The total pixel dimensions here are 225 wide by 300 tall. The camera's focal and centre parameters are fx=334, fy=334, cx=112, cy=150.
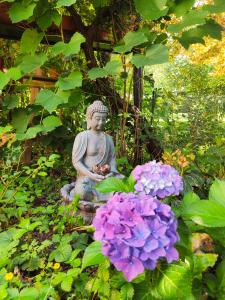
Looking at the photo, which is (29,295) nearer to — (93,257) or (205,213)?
(93,257)

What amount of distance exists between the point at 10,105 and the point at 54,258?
1.22 metres

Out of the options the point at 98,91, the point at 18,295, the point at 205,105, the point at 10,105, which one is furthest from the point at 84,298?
the point at 205,105

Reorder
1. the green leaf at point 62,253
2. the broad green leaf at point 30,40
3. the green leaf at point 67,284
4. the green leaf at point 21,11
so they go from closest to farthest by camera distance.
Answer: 1. the green leaf at point 67,284
2. the green leaf at point 62,253
3. the green leaf at point 21,11
4. the broad green leaf at point 30,40

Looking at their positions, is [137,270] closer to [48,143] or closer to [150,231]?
[150,231]

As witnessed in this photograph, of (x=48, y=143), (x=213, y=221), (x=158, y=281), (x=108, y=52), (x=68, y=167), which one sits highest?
(x=108, y=52)

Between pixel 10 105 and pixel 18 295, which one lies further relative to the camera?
pixel 10 105

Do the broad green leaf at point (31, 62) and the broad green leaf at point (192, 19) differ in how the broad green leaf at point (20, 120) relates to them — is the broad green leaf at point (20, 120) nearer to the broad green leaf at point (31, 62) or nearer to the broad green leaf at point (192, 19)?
the broad green leaf at point (31, 62)

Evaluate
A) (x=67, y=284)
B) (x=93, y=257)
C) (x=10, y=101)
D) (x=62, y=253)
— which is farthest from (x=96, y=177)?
(x=93, y=257)

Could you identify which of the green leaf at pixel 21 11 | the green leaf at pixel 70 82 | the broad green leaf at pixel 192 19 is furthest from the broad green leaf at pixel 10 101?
the broad green leaf at pixel 192 19

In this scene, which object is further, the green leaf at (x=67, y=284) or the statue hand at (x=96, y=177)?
the statue hand at (x=96, y=177)

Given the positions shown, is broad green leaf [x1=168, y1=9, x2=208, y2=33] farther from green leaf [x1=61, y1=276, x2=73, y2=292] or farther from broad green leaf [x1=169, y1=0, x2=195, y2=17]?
green leaf [x1=61, y1=276, x2=73, y2=292]

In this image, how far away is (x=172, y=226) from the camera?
2.31 ft

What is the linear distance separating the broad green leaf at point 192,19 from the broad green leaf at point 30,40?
84 cm

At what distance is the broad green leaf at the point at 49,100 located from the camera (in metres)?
1.91
